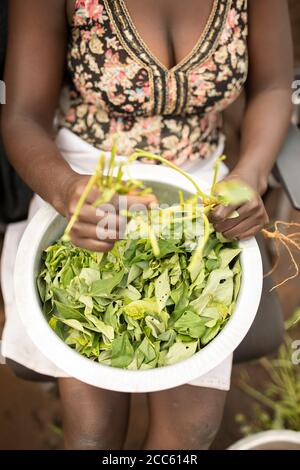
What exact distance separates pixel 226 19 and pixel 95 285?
0.56 m

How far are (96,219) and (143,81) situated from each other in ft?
1.14

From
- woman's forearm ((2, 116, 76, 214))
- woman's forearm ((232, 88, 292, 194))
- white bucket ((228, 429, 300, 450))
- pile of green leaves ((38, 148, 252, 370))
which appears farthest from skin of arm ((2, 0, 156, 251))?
white bucket ((228, 429, 300, 450))

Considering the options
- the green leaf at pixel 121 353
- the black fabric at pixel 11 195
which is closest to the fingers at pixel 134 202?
the green leaf at pixel 121 353

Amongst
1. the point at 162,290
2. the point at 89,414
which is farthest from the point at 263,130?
the point at 89,414

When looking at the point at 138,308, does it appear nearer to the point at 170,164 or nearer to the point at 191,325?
the point at 191,325

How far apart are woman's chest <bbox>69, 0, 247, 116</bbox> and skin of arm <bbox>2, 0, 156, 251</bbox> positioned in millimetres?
42

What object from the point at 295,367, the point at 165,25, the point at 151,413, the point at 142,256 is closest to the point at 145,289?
the point at 142,256

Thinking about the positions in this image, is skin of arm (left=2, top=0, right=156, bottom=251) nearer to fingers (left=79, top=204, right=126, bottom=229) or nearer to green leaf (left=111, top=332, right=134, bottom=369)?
fingers (left=79, top=204, right=126, bottom=229)

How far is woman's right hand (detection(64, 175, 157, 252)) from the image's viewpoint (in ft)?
2.78

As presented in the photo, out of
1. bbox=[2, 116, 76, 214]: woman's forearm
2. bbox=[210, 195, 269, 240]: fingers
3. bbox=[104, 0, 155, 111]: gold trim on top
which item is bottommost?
bbox=[210, 195, 269, 240]: fingers

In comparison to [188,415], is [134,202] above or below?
above

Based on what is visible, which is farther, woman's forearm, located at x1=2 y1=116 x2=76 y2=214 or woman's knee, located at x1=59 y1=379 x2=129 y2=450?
woman's knee, located at x1=59 y1=379 x2=129 y2=450

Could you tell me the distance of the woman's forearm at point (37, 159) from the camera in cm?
98

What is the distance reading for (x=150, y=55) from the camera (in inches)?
42.2
